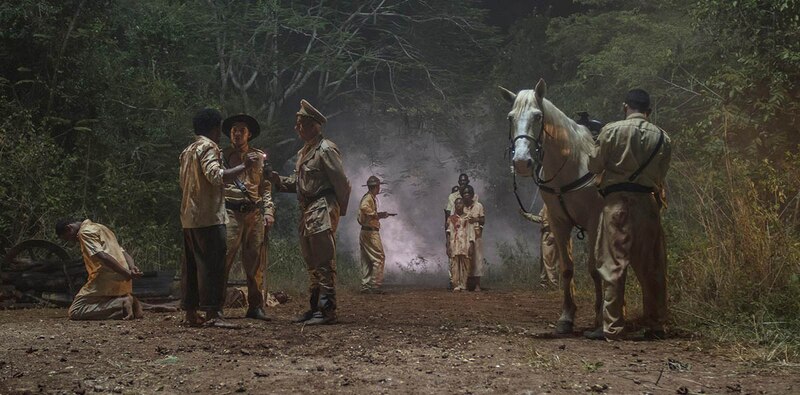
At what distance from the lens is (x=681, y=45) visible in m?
18.0

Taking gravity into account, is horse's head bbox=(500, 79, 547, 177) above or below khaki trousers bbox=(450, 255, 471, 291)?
above

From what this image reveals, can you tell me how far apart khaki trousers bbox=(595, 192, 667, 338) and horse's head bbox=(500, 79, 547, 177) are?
2.44 ft

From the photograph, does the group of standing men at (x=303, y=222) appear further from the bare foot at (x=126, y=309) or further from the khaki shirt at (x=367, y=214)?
the khaki shirt at (x=367, y=214)

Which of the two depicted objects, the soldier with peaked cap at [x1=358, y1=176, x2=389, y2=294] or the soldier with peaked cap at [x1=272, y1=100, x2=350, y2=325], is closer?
the soldier with peaked cap at [x1=272, y1=100, x2=350, y2=325]

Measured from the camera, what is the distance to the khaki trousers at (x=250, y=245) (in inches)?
381

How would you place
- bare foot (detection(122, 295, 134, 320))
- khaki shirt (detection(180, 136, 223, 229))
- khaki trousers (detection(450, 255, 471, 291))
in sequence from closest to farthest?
khaki shirt (detection(180, 136, 223, 229)) < bare foot (detection(122, 295, 134, 320)) < khaki trousers (detection(450, 255, 471, 291))

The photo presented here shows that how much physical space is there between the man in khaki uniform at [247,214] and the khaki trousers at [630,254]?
3.83 meters

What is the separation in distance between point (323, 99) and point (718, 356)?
2132 cm

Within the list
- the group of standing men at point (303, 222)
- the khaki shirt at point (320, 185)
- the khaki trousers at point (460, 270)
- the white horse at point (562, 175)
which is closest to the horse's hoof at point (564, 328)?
the white horse at point (562, 175)

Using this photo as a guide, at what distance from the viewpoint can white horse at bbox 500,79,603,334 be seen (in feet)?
25.9

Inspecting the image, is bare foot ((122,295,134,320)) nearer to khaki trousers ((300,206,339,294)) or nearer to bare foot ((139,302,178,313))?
bare foot ((139,302,178,313))

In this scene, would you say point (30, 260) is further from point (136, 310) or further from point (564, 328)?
point (564, 328)

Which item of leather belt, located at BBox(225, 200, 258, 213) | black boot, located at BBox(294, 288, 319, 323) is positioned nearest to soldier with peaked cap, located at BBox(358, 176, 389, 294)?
leather belt, located at BBox(225, 200, 258, 213)

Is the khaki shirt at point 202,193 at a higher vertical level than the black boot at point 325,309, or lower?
higher
